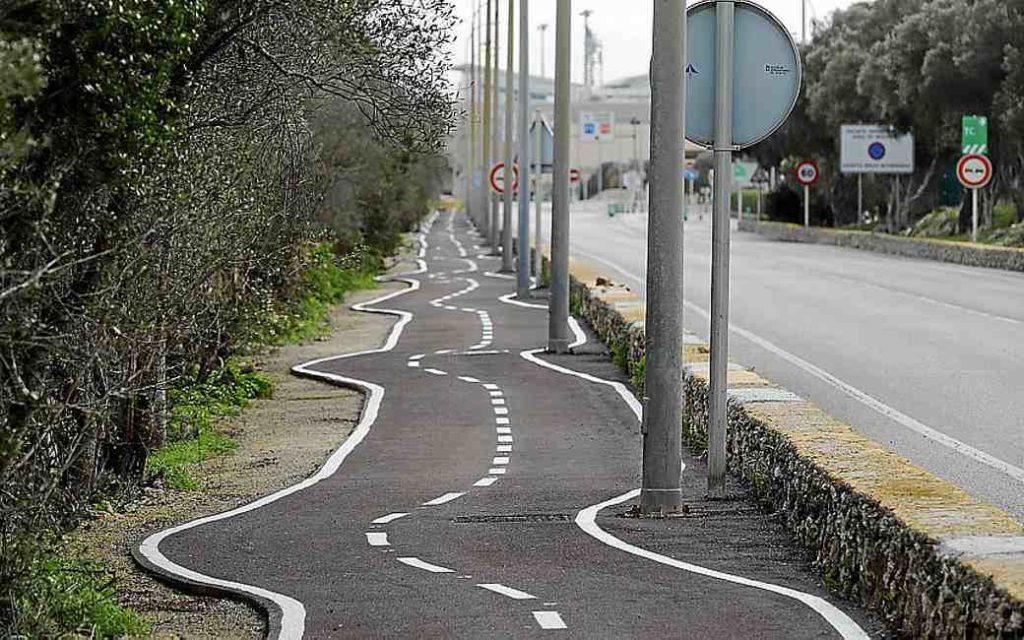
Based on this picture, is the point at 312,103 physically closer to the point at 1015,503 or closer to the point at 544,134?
the point at 1015,503

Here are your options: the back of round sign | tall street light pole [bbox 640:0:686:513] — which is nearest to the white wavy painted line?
tall street light pole [bbox 640:0:686:513]

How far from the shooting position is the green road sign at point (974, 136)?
44.4 metres

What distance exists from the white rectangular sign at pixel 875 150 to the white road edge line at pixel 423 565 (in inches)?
1948

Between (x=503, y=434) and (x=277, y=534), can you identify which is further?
(x=503, y=434)

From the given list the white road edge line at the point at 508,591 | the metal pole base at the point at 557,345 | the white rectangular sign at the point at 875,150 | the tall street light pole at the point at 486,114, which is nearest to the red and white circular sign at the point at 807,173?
the white rectangular sign at the point at 875,150

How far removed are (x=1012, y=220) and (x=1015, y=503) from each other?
4686cm

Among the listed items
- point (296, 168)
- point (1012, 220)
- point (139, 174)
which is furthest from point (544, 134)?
point (1012, 220)

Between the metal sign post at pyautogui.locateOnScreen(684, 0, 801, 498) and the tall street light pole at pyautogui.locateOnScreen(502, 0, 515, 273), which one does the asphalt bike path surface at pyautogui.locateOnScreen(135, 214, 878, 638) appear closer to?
the metal sign post at pyautogui.locateOnScreen(684, 0, 801, 498)

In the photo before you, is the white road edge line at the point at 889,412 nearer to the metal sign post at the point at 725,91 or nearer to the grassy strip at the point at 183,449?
the metal sign post at the point at 725,91

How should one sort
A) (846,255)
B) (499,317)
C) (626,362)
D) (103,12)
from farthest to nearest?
(846,255) < (499,317) < (626,362) < (103,12)

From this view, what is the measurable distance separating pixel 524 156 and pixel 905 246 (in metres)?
21.8

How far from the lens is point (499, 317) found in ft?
98.3

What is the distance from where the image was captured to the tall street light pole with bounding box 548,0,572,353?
23.4m

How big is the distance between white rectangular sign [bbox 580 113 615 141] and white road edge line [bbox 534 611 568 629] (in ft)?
290
